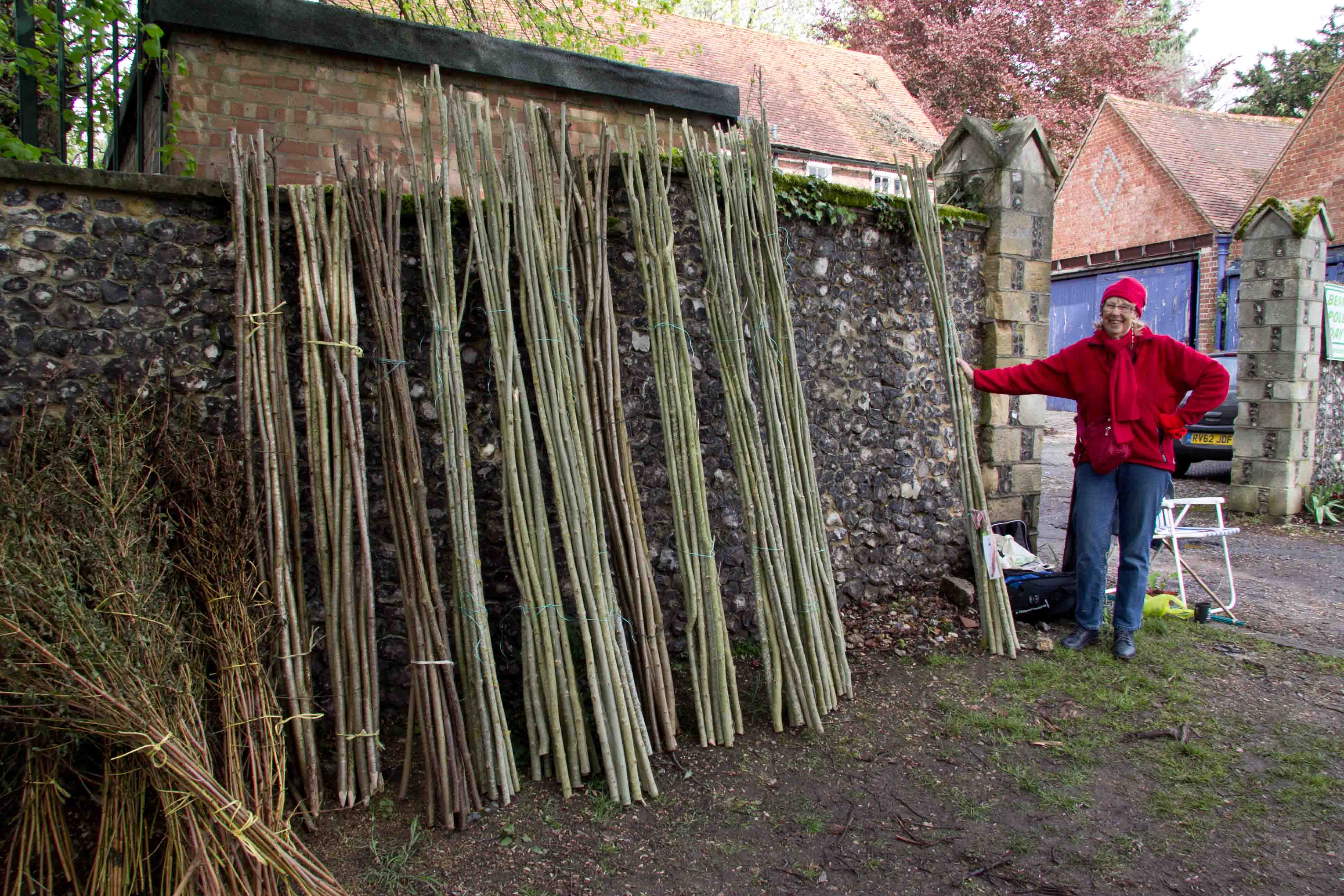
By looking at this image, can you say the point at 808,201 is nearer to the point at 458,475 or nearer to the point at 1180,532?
the point at 458,475

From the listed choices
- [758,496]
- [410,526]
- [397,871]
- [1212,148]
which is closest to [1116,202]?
[1212,148]

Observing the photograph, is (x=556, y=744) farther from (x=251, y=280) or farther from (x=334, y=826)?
(x=251, y=280)

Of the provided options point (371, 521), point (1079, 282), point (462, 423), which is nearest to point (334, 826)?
point (371, 521)

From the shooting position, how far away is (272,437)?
115 inches

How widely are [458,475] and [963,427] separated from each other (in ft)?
9.45

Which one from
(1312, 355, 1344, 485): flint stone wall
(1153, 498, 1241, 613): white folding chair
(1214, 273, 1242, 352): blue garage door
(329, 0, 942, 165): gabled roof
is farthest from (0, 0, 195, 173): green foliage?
(1214, 273, 1242, 352): blue garage door

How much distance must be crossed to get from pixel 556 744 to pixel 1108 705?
254cm

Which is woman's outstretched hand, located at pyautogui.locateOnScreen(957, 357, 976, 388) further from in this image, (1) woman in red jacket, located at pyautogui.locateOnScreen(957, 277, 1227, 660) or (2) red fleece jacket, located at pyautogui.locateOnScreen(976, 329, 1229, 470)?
(2) red fleece jacket, located at pyautogui.locateOnScreen(976, 329, 1229, 470)

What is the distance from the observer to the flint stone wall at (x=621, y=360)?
301cm

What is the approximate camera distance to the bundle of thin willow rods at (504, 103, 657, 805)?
10.2 ft

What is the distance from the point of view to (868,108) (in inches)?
708

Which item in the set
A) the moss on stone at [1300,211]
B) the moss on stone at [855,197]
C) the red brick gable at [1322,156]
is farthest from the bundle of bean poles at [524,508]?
the red brick gable at [1322,156]

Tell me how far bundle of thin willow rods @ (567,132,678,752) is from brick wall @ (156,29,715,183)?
2.43 ft

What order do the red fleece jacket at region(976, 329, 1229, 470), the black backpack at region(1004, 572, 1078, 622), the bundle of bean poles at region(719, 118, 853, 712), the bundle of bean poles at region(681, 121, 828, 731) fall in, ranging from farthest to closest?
the black backpack at region(1004, 572, 1078, 622) < the red fleece jacket at region(976, 329, 1229, 470) < the bundle of bean poles at region(719, 118, 853, 712) < the bundle of bean poles at region(681, 121, 828, 731)
